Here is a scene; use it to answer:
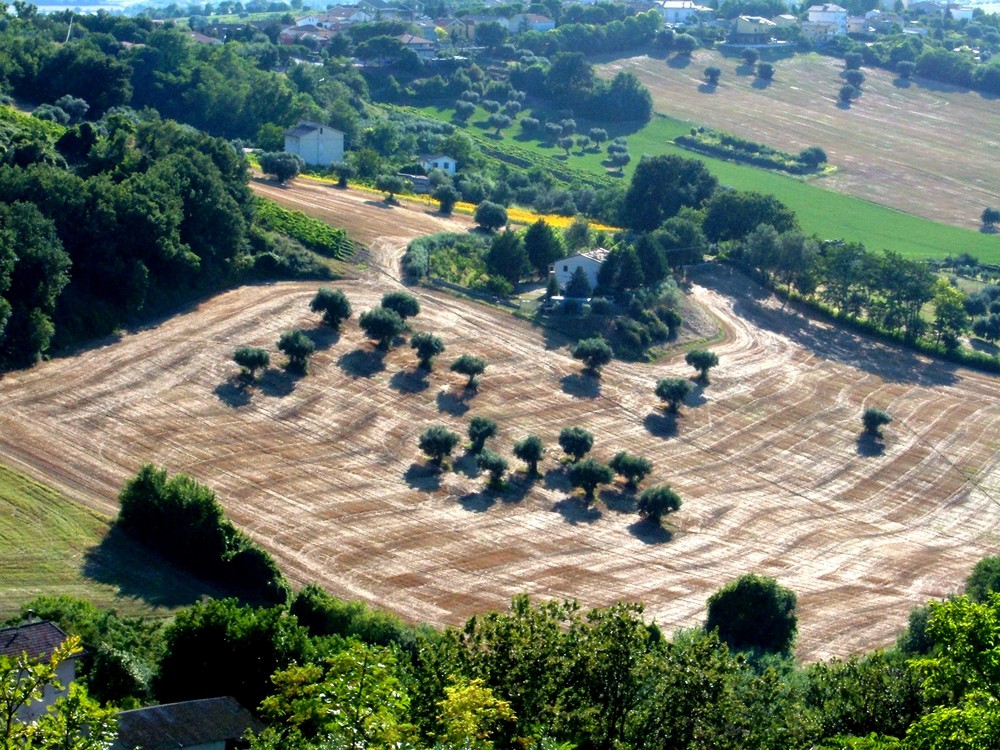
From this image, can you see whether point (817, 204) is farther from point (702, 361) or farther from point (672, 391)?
point (672, 391)

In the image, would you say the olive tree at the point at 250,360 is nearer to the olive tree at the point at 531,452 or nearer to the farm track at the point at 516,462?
the farm track at the point at 516,462

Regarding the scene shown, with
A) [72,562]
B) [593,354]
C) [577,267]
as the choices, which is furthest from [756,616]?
[577,267]

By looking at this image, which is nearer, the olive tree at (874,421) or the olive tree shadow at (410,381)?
the olive tree shadow at (410,381)

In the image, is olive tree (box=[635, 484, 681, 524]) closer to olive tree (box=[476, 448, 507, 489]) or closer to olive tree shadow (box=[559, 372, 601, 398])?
olive tree (box=[476, 448, 507, 489])

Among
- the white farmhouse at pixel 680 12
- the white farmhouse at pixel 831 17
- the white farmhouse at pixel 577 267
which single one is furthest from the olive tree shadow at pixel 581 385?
the white farmhouse at pixel 831 17

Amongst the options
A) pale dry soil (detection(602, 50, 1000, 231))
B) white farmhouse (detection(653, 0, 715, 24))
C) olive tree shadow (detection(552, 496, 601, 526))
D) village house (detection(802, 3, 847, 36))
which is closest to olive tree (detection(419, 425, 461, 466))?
olive tree shadow (detection(552, 496, 601, 526))
